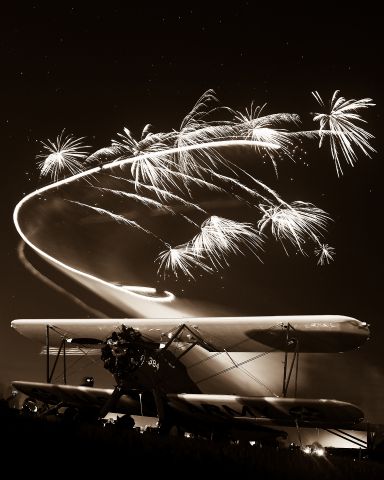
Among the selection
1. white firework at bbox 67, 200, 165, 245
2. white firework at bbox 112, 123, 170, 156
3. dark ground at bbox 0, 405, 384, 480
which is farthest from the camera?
white firework at bbox 67, 200, 165, 245

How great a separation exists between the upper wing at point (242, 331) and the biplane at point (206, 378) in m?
0.02

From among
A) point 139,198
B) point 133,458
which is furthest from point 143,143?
point 133,458

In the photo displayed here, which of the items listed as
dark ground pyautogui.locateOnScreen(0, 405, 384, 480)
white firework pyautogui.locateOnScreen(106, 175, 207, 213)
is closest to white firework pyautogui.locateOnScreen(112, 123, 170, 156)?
white firework pyautogui.locateOnScreen(106, 175, 207, 213)

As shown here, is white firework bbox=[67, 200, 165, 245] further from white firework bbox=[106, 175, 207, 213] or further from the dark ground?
the dark ground

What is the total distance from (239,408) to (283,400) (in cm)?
105

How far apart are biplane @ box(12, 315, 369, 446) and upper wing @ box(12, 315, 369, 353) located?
0.07 ft

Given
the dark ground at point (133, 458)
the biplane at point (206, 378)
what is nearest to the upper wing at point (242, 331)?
the biplane at point (206, 378)

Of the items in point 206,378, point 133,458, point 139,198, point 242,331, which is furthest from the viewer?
point 139,198

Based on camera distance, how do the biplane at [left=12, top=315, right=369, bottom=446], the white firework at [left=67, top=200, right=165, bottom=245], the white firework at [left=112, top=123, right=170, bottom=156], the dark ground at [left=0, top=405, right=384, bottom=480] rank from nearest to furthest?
the dark ground at [left=0, top=405, right=384, bottom=480] < the biplane at [left=12, top=315, right=369, bottom=446] < the white firework at [left=112, top=123, right=170, bottom=156] < the white firework at [left=67, top=200, right=165, bottom=245]

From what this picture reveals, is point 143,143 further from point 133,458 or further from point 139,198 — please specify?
point 133,458

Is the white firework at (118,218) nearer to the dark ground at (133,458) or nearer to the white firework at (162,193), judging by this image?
the white firework at (162,193)

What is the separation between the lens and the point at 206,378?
12.6 metres

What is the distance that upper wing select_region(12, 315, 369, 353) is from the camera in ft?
35.7

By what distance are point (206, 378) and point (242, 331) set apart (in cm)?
131
